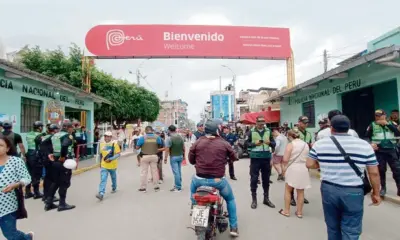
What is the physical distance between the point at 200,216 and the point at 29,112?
9826 millimetres

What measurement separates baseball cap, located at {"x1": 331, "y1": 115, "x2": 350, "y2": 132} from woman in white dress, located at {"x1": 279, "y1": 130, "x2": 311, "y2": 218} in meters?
2.09

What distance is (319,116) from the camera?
12.6 meters

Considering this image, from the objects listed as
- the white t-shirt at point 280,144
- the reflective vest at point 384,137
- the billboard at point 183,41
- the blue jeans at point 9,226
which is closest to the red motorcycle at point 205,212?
the blue jeans at point 9,226

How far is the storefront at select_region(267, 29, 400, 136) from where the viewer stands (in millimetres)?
9050

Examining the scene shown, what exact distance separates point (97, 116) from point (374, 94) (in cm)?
1939

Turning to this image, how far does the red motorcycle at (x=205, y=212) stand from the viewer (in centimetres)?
345

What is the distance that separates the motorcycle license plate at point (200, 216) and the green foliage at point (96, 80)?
559 inches

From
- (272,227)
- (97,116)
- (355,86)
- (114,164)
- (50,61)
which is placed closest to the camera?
(272,227)

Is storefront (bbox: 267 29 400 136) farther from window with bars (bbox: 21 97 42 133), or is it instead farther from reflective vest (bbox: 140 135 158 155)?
window with bars (bbox: 21 97 42 133)

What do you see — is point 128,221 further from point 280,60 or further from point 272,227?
point 280,60

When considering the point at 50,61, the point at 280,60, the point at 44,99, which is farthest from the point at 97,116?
the point at 280,60

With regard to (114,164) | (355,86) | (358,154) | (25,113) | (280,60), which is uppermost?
(280,60)

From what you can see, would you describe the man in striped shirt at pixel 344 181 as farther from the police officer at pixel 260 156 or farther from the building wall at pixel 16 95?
the building wall at pixel 16 95

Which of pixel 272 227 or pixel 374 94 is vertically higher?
pixel 374 94
